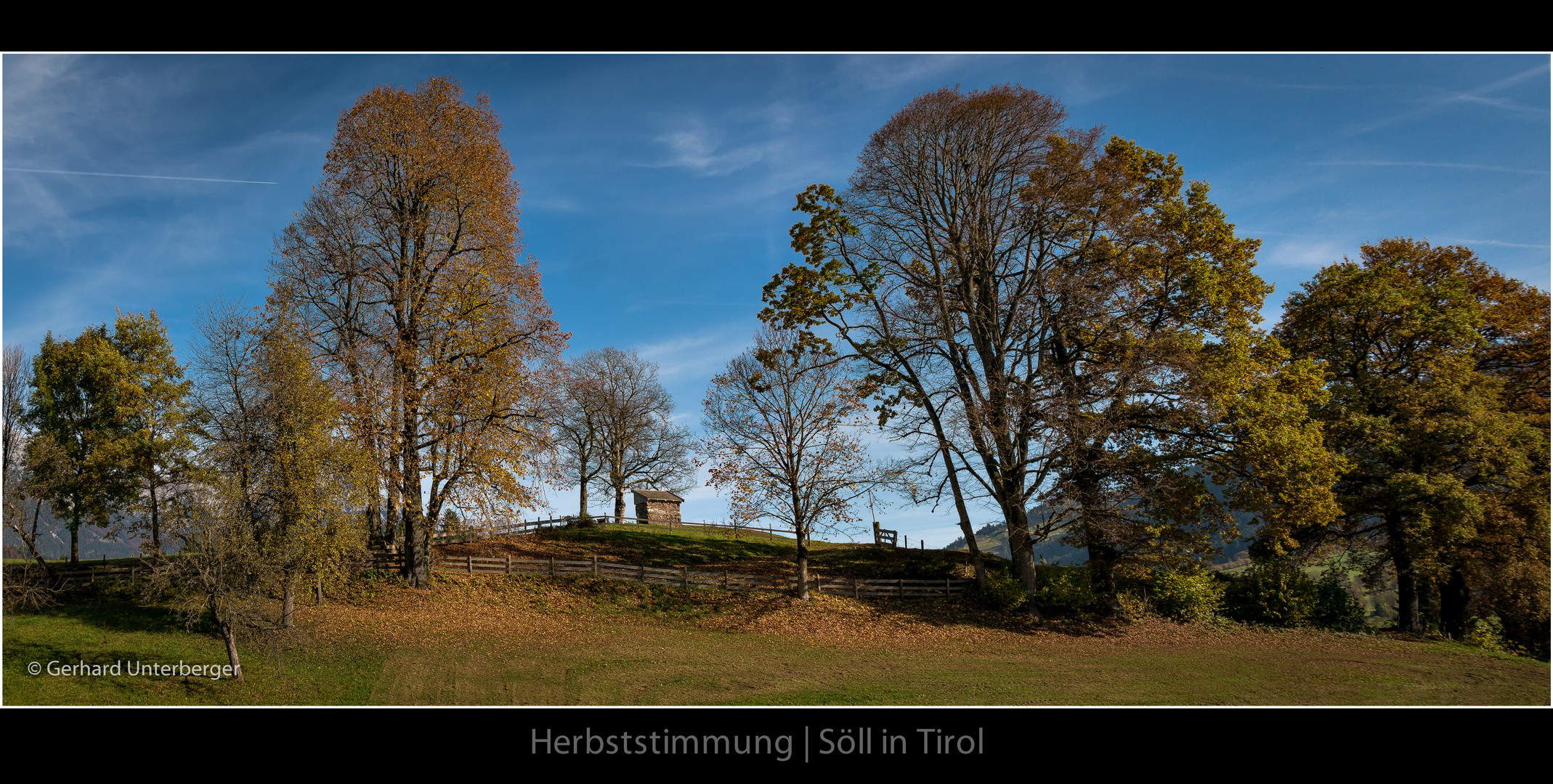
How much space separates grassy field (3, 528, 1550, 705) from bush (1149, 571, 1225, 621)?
0.68 metres

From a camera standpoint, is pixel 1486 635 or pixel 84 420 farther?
pixel 84 420

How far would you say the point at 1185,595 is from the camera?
75.0 feet

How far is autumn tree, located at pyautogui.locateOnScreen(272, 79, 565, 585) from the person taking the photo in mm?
21359

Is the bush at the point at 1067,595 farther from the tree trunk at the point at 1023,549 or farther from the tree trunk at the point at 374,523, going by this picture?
the tree trunk at the point at 374,523

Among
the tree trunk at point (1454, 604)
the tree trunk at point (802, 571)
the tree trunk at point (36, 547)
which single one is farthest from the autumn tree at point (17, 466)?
the tree trunk at point (1454, 604)

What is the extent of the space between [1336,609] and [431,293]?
30.5 metres

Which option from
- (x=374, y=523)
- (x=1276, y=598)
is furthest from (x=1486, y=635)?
(x=374, y=523)

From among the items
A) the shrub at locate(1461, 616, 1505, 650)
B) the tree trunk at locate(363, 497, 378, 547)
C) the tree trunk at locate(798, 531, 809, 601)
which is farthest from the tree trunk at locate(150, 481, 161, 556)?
the shrub at locate(1461, 616, 1505, 650)

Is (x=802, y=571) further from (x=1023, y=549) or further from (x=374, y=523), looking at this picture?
(x=374, y=523)

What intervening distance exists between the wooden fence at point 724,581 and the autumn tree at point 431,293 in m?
3.58

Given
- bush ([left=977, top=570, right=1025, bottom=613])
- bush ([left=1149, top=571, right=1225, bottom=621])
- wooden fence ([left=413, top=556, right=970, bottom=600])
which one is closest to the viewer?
bush ([left=1149, top=571, right=1225, bottom=621])

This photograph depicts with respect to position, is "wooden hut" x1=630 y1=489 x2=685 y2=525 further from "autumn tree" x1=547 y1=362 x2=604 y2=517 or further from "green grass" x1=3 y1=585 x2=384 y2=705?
"green grass" x1=3 y1=585 x2=384 y2=705

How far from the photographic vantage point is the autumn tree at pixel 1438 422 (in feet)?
68.2

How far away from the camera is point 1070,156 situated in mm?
23172
